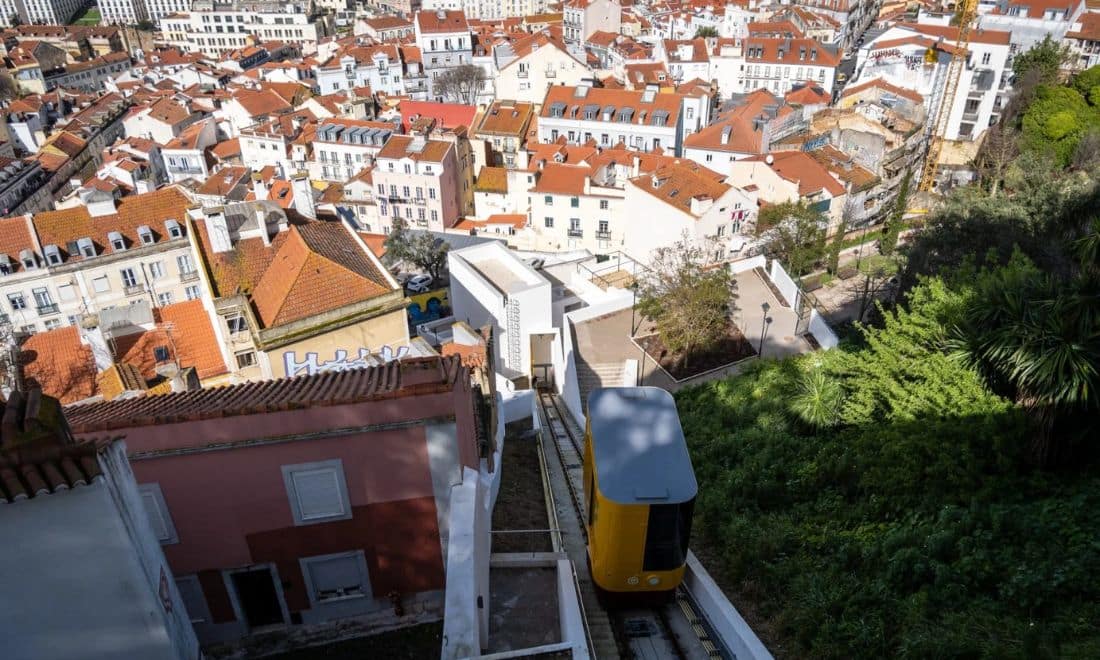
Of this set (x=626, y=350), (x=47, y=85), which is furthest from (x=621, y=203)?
(x=47, y=85)

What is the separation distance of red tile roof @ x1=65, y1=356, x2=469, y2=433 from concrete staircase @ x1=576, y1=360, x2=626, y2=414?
15136mm

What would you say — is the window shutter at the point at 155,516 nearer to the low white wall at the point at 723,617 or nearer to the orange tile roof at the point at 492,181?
the low white wall at the point at 723,617

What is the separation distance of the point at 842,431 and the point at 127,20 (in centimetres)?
Answer: 19040

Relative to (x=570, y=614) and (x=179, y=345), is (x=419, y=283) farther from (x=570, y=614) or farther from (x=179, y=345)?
(x=570, y=614)

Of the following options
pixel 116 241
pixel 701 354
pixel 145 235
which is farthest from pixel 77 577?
pixel 145 235

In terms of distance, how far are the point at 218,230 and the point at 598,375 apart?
47.8 ft

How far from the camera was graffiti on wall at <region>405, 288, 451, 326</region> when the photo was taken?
129 ft

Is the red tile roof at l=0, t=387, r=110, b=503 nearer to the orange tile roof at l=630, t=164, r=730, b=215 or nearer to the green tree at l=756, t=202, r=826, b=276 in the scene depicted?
the green tree at l=756, t=202, r=826, b=276

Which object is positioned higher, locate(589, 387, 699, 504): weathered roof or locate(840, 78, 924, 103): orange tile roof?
locate(589, 387, 699, 504): weathered roof

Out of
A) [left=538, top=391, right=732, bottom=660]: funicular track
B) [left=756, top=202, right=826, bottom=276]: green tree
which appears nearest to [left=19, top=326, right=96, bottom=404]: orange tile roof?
[left=538, top=391, right=732, bottom=660]: funicular track

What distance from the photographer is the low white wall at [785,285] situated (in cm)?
3002

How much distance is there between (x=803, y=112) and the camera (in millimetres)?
56812

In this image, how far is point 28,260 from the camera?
108 ft

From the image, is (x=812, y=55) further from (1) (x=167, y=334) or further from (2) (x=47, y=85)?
(2) (x=47, y=85)
